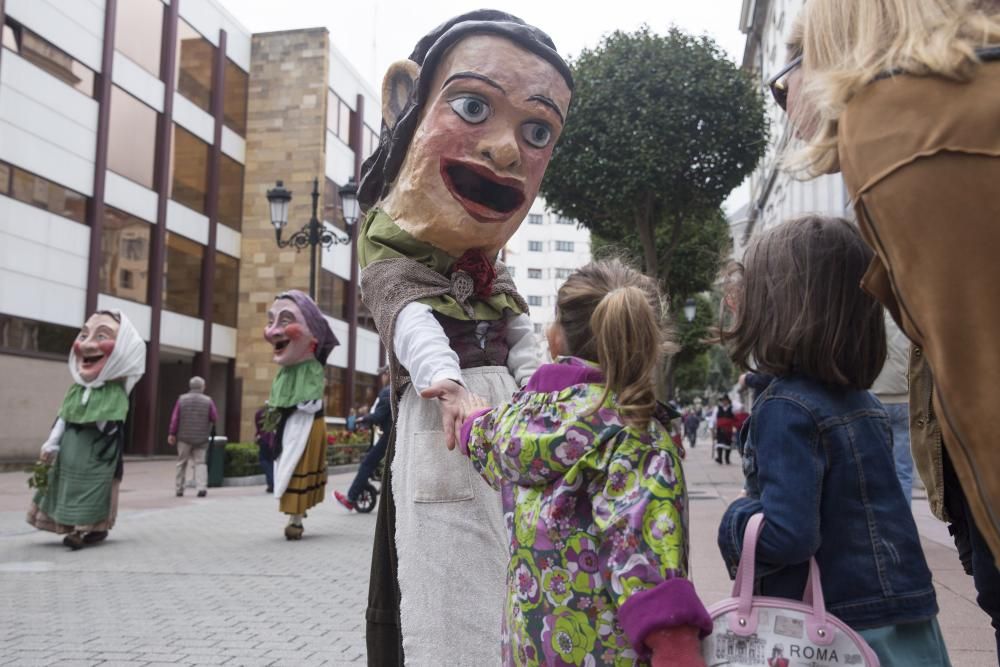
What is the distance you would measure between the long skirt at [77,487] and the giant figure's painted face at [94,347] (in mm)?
484

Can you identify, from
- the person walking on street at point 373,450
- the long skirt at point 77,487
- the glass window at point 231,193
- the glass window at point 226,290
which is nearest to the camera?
the long skirt at point 77,487

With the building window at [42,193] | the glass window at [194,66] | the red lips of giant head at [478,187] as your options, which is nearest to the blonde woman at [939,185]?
the red lips of giant head at [478,187]

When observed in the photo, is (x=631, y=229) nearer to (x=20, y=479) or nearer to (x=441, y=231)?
(x=20, y=479)

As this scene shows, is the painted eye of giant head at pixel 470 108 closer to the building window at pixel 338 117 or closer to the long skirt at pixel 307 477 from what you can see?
the long skirt at pixel 307 477

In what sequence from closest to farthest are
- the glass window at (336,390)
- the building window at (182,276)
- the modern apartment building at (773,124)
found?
the modern apartment building at (773,124) → the building window at (182,276) → the glass window at (336,390)

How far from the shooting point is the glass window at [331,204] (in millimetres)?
28594

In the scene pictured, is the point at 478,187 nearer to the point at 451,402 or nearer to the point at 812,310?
the point at 451,402

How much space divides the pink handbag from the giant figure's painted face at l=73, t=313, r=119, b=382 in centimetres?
691

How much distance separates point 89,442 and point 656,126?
32.3 ft

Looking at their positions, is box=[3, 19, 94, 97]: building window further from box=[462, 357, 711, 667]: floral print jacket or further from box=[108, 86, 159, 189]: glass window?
box=[462, 357, 711, 667]: floral print jacket

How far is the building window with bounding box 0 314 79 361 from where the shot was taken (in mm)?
18047

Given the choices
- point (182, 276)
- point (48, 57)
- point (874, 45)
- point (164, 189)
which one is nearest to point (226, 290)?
point (182, 276)

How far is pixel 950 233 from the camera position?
1.07 meters

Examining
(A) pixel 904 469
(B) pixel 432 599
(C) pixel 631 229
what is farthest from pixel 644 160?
(B) pixel 432 599
